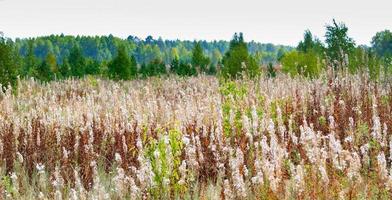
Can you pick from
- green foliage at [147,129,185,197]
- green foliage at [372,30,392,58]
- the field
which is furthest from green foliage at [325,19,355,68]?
green foliage at [372,30,392,58]

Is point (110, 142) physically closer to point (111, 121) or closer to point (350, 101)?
point (111, 121)

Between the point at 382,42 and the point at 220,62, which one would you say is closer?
the point at 220,62

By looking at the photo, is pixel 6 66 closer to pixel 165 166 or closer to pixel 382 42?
pixel 165 166

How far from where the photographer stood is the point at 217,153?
6.49 m

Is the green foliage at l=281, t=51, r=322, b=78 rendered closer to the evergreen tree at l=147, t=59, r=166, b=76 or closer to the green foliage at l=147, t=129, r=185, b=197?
the evergreen tree at l=147, t=59, r=166, b=76

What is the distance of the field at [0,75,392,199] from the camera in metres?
4.80

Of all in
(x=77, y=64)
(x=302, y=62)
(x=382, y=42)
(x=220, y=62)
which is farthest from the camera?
(x=382, y=42)

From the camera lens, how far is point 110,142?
801 cm

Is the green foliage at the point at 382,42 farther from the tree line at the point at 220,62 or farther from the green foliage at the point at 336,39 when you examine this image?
the green foliage at the point at 336,39

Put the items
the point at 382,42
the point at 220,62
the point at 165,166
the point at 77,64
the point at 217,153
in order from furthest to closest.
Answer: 1. the point at 382,42
2. the point at 77,64
3. the point at 220,62
4. the point at 217,153
5. the point at 165,166

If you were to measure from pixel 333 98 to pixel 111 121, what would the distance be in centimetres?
400

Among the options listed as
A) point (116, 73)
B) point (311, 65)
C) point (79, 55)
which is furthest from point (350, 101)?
point (79, 55)

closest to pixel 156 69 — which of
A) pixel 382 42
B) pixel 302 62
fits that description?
pixel 302 62

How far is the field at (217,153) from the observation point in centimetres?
480
